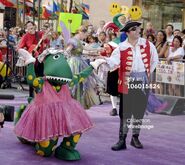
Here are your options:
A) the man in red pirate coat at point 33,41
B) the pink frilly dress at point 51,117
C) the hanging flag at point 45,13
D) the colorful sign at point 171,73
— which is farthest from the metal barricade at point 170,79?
the hanging flag at point 45,13

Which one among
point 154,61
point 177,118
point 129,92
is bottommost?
point 177,118

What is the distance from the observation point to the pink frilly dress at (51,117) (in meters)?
5.17

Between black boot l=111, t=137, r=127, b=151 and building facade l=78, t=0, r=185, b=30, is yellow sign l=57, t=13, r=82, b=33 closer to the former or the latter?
black boot l=111, t=137, r=127, b=151

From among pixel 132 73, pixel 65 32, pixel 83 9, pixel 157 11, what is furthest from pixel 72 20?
pixel 83 9

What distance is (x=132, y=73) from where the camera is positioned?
232 inches

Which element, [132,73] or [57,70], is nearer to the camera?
[57,70]

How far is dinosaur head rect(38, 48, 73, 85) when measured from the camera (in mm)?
5297

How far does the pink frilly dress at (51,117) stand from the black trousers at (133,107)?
72 centimetres

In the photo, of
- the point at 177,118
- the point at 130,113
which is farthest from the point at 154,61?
the point at 177,118

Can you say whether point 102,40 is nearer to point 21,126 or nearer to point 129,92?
point 129,92

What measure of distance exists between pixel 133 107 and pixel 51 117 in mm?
1193

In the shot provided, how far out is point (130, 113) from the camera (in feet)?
19.6

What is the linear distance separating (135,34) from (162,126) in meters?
2.44

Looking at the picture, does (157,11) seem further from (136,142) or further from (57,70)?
(57,70)
